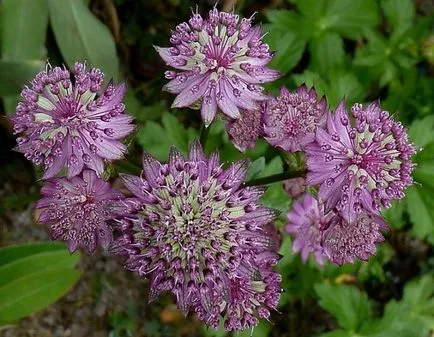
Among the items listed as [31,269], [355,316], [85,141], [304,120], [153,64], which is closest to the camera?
[85,141]

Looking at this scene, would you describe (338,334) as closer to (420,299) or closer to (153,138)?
(420,299)

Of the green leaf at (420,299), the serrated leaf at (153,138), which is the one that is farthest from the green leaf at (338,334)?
the serrated leaf at (153,138)

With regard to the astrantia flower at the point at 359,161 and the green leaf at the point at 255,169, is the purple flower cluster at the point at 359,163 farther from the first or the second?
the green leaf at the point at 255,169

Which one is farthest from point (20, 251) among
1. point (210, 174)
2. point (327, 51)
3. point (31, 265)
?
point (327, 51)

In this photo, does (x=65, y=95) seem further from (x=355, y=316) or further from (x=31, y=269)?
(x=355, y=316)

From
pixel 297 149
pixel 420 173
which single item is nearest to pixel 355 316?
pixel 420 173
